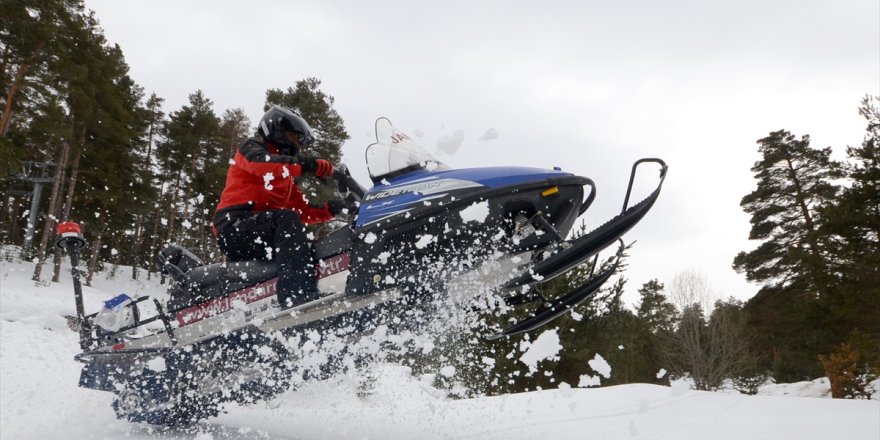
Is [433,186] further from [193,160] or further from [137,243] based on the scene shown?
[137,243]

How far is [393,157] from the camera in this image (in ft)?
9.56

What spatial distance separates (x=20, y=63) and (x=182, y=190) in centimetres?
863


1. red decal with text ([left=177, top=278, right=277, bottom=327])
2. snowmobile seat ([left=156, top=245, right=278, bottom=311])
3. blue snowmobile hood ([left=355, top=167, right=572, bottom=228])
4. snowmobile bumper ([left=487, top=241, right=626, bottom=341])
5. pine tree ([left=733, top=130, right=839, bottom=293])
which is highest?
pine tree ([left=733, top=130, right=839, bottom=293])

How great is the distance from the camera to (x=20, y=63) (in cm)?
1447

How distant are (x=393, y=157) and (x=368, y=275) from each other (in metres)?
0.67

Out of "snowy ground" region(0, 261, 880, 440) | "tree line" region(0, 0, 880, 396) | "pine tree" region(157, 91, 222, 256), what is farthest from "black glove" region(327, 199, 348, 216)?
"pine tree" region(157, 91, 222, 256)

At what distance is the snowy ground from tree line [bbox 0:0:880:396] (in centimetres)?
268

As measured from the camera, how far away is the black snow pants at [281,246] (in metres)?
2.96

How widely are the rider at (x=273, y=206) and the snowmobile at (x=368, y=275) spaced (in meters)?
0.10

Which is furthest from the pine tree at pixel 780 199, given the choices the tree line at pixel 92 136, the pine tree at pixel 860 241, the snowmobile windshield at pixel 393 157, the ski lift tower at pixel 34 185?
the ski lift tower at pixel 34 185

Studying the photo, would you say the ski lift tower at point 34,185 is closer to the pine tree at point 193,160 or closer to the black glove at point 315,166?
the pine tree at point 193,160

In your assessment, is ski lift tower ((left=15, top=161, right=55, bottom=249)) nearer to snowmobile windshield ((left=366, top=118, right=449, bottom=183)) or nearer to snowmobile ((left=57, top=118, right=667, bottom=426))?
snowmobile ((left=57, top=118, right=667, bottom=426))

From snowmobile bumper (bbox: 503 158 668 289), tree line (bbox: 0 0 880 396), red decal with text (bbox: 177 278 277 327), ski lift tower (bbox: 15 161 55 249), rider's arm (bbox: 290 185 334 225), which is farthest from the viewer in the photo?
ski lift tower (bbox: 15 161 55 249)

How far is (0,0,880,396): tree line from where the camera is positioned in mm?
9852
